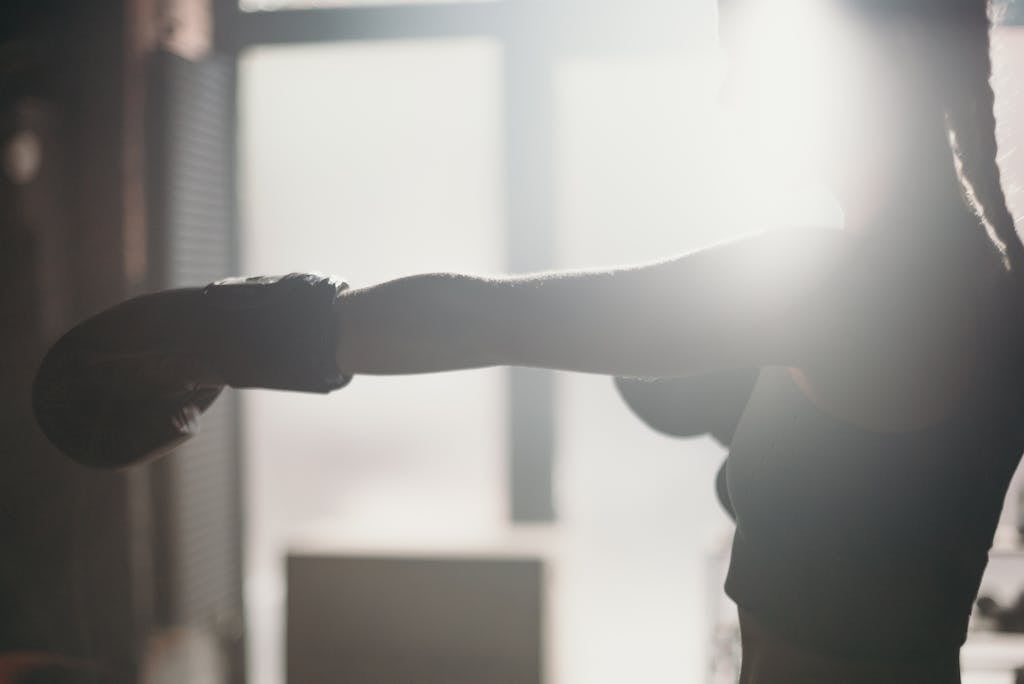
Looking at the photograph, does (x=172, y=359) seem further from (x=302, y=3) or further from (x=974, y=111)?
(x=302, y=3)

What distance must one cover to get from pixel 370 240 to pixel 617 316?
202 cm

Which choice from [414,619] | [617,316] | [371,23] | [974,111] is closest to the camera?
[617,316]

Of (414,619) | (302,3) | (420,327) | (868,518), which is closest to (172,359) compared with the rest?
(420,327)

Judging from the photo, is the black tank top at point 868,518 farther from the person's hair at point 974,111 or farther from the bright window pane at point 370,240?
the bright window pane at point 370,240

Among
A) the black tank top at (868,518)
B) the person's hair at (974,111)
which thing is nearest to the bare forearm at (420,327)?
the black tank top at (868,518)

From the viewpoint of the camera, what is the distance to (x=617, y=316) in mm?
411

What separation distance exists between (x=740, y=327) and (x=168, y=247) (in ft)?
7.00

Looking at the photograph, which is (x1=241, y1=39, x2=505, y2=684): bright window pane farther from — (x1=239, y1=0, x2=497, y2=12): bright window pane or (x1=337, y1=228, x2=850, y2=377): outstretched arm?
(x1=337, y1=228, x2=850, y2=377): outstretched arm

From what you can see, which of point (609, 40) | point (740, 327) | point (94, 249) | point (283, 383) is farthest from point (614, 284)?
point (94, 249)

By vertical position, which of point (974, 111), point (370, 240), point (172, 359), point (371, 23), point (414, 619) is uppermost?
point (371, 23)

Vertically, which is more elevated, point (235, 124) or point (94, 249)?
Answer: point (235, 124)

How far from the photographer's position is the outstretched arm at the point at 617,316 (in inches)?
16.2

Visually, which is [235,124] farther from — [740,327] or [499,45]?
[740,327]

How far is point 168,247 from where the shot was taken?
229 centimetres
